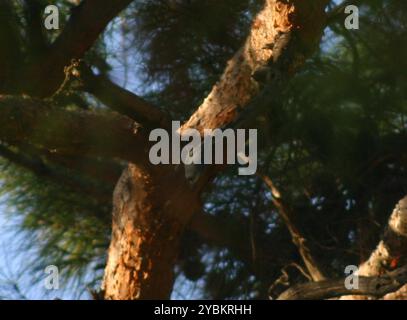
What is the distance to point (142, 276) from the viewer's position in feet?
7.00

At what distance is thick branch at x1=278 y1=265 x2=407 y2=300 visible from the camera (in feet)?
5.62

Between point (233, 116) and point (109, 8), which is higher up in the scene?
point (109, 8)

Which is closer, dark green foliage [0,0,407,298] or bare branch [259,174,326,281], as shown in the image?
bare branch [259,174,326,281]

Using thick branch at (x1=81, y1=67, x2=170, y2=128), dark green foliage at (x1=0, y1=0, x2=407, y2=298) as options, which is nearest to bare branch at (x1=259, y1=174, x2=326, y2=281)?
dark green foliage at (x1=0, y1=0, x2=407, y2=298)

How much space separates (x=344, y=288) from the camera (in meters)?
1.76

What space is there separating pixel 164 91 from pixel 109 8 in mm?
515

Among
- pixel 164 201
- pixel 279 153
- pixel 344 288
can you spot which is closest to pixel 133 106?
pixel 164 201

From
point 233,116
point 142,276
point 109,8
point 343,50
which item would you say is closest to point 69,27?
point 109,8

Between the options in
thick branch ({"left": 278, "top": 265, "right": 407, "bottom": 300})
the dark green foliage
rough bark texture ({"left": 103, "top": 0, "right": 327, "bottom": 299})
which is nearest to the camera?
thick branch ({"left": 278, "top": 265, "right": 407, "bottom": 300})

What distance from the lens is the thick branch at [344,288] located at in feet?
5.62

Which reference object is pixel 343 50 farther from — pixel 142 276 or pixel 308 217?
pixel 142 276

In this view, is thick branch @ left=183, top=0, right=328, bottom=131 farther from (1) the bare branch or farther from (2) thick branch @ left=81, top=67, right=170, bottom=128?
(1) the bare branch

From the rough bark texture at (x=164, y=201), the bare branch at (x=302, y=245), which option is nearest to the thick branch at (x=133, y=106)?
the rough bark texture at (x=164, y=201)

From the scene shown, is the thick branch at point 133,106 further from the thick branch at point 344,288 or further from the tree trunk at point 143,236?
the thick branch at point 344,288
